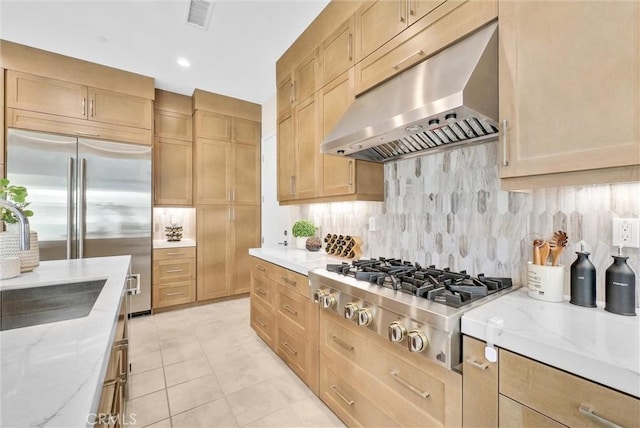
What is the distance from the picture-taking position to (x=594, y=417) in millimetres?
699

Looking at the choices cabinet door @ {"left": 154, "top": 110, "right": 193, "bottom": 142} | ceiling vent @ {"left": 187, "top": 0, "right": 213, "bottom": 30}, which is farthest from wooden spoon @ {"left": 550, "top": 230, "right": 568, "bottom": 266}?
cabinet door @ {"left": 154, "top": 110, "right": 193, "bottom": 142}

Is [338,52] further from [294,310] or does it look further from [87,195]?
[87,195]

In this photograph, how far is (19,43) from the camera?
2770mm

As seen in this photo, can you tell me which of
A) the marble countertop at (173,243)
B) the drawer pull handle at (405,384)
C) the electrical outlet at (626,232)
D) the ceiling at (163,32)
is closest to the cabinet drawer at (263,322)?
the drawer pull handle at (405,384)

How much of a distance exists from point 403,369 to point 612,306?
832mm

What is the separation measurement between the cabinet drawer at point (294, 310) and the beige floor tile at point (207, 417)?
2.15 feet

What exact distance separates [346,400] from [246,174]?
135 inches

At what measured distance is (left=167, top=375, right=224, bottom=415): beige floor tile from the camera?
6.00 feet

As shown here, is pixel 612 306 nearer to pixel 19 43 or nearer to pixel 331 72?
pixel 331 72

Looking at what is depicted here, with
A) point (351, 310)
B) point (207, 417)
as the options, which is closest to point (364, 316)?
point (351, 310)

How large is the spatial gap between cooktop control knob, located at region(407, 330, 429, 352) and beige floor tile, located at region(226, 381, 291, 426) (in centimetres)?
122

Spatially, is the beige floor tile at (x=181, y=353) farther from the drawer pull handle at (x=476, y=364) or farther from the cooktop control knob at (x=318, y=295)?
the drawer pull handle at (x=476, y=364)

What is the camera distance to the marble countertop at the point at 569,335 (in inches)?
27.1

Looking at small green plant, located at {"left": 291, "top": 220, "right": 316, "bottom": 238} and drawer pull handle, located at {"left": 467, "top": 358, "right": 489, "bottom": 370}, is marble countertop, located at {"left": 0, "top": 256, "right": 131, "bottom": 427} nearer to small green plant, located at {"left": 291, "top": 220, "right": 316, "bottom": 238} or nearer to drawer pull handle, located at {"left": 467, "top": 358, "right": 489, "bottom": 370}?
drawer pull handle, located at {"left": 467, "top": 358, "right": 489, "bottom": 370}
